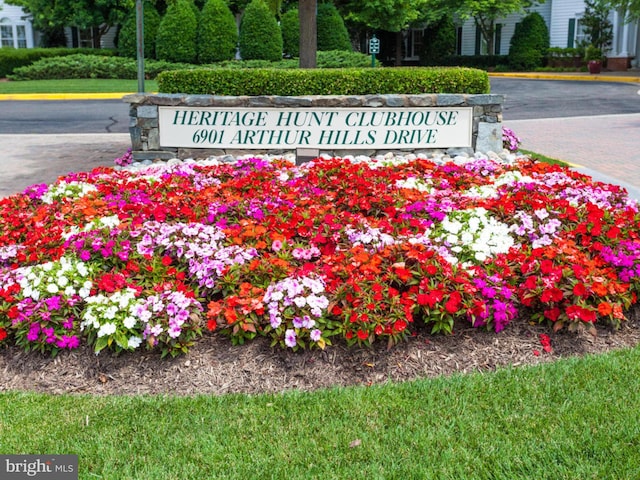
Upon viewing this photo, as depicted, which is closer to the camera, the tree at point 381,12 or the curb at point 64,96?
the curb at point 64,96

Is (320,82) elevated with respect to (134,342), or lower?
elevated

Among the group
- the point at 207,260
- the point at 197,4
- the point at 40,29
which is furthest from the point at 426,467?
the point at 40,29

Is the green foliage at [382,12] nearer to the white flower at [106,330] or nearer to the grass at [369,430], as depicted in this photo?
the white flower at [106,330]

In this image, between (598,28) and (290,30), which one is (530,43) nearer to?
(598,28)

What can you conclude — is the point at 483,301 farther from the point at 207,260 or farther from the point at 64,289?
the point at 64,289

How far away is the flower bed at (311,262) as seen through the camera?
420cm

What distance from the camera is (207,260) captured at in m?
4.77

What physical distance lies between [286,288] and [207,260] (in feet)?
2.38

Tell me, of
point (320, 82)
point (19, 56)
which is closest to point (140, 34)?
point (320, 82)

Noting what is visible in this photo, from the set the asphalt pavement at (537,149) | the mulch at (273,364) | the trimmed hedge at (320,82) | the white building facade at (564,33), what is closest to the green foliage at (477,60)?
the white building facade at (564,33)

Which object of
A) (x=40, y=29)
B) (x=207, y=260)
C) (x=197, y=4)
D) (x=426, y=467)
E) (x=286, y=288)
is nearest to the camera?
(x=426, y=467)

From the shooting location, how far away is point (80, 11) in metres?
28.7

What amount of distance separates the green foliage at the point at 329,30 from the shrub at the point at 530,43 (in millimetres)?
10539

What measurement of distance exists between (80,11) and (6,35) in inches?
332
